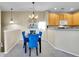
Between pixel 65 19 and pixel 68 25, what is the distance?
646 millimetres

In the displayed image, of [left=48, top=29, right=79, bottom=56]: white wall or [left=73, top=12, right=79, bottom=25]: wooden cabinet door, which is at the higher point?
[left=73, top=12, right=79, bottom=25]: wooden cabinet door

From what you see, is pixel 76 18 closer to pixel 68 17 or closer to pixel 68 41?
pixel 68 17

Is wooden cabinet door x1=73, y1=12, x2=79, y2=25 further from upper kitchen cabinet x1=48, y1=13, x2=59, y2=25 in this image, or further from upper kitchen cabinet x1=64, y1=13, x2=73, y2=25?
upper kitchen cabinet x1=48, y1=13, x2=59, y2=25

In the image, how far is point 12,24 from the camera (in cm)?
1273

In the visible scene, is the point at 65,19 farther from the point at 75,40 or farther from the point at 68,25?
the point at 75,40

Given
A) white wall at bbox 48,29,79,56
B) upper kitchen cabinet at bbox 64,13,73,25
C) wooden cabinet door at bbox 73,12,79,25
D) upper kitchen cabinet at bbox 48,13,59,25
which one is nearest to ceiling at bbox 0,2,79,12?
wooden cabinet door at bbox 73,12,79,25

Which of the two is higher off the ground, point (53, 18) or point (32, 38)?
point (53, 18)

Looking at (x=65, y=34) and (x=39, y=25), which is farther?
(x=39, y=25)

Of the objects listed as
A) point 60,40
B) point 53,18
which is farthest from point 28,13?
point 60,40

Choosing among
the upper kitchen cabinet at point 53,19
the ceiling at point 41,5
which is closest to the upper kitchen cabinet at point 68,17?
the upper kitchen cabinet at point 53,19

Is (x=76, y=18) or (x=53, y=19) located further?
(x=53, y=19)

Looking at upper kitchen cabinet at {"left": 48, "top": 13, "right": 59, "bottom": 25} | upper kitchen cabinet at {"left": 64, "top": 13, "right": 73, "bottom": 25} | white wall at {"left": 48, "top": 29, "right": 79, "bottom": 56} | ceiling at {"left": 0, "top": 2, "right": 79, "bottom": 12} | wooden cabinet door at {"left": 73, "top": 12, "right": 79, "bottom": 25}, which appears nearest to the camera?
white wall at {"left": 48, "top": 29, "right": 79, "bottom": 56}

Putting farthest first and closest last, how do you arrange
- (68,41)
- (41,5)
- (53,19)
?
(53,19) < (41,5) < (68,41)

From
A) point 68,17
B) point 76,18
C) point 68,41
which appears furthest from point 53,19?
point 68,41
